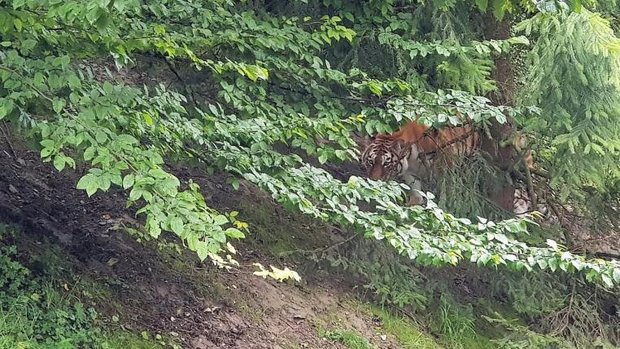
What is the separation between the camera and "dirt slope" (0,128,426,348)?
194 inches

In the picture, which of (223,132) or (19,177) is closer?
(223,132)

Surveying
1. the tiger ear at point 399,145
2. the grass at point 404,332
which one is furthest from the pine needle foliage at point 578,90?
the grass at point 404,332

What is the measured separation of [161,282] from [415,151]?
291cm

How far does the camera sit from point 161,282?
5246mm

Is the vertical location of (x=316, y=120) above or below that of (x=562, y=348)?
above

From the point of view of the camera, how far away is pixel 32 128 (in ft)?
10.0

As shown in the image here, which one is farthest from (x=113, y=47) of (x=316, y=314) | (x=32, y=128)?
(x=316, y=314)

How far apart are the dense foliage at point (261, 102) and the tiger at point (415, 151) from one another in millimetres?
742

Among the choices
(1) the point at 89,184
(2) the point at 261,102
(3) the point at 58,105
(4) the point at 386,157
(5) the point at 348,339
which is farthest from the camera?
(4) the point at 386,157

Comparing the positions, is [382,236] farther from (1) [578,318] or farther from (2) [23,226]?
(1) [578,318]

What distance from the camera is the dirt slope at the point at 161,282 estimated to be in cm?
493

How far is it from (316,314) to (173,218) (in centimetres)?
320

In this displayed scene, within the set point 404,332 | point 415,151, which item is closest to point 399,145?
point 415,151

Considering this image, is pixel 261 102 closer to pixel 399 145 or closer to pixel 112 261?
pixel 112 261
